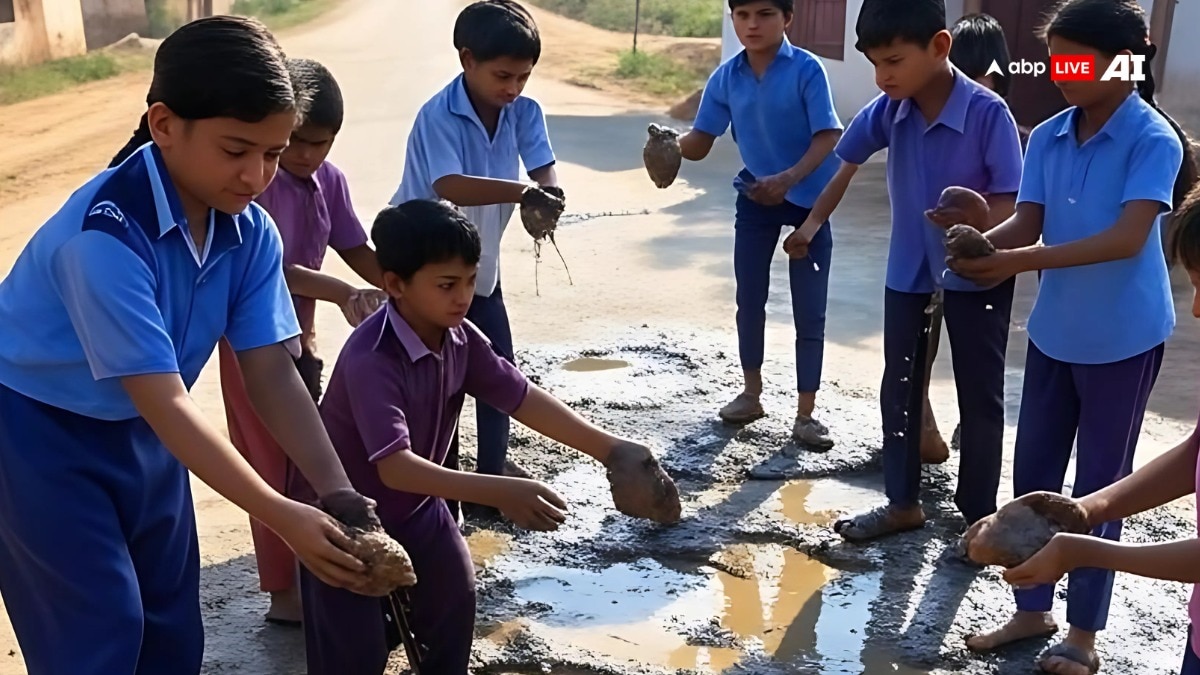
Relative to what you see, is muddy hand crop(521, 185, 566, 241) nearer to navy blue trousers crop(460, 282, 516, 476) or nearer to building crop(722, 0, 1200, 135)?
navy blue trousers crop(460, 282, 516, 476)

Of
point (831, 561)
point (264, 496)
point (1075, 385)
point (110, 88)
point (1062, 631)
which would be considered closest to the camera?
point (264, 496)

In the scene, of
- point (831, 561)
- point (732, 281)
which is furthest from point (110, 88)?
point (831, 561)

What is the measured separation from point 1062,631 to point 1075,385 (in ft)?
2.28

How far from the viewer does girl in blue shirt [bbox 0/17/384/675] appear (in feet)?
6.31

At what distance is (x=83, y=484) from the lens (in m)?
2.04

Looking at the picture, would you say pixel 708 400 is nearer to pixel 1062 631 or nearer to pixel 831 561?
pixel 831 561

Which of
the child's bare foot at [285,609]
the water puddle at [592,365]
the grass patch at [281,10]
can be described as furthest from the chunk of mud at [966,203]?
the grass patch at [281,10]

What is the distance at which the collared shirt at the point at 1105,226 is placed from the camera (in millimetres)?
2934

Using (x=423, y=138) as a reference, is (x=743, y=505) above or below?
below

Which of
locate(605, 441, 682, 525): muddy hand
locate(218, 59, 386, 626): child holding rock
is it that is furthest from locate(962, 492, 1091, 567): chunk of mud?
locate(218, 59, 386, 626): child holding rock

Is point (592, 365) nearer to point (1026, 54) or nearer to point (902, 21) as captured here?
point (902, 21)

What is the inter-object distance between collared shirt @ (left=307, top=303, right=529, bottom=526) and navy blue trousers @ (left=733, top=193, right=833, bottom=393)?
2.16m

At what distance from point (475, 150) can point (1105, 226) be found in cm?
184

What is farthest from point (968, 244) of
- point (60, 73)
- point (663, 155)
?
point (60, 73)
